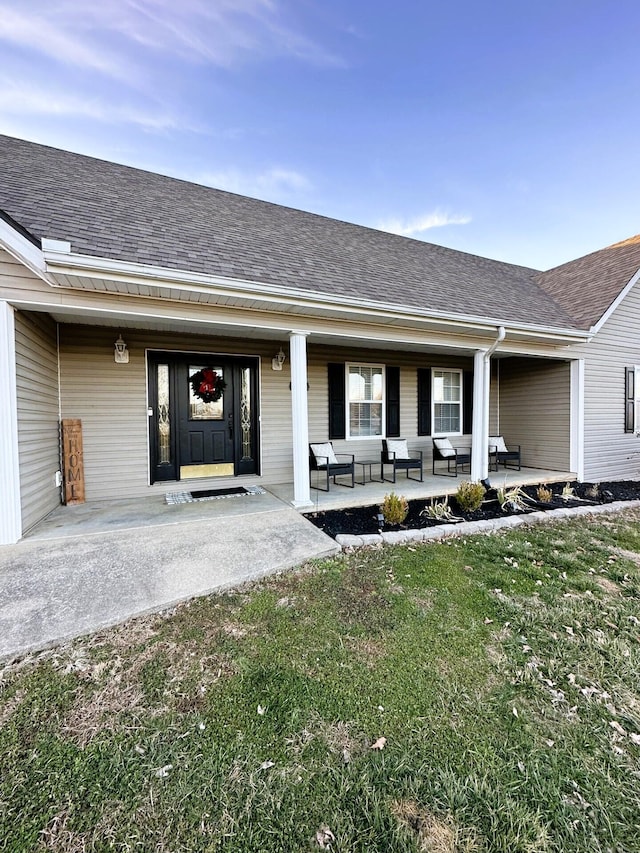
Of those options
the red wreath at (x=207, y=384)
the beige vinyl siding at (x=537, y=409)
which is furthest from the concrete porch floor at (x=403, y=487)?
the red wreath at (x=207, y=384)

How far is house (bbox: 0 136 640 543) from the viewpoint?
397 centimetres

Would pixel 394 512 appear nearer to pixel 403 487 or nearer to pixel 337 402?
pixel 403 487

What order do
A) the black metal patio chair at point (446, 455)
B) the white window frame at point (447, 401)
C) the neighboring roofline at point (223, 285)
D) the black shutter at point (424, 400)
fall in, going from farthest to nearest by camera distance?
the white window frame at point (447, 401)
the black shutter at point (424, 400)
the black metal patio chair at point (446, 455)
the neighboring roofline at point (223, 285)

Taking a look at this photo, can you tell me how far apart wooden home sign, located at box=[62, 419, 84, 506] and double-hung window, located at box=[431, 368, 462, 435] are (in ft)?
21.7

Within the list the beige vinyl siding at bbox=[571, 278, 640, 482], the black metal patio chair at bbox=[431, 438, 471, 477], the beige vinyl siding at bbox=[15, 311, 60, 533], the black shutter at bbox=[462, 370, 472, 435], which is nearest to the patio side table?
the black metal patio chair at bbox=[431, 438, 471, 477]

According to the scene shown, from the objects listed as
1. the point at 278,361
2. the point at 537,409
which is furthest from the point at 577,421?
the point at 278,361

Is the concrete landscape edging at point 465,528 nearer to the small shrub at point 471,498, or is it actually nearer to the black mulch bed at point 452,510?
the black mulch bed at point 452,510

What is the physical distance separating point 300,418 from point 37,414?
3.18 metres

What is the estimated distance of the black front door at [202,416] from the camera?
5848 mm

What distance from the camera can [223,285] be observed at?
423 cm

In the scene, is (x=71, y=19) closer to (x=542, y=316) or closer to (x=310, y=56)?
(x=310, y=56)

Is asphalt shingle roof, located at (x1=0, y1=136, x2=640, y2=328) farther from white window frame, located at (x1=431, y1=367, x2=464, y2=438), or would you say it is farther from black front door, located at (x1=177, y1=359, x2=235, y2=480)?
black front door, located at (x1=177, y1=359, x2=235, y2=480)

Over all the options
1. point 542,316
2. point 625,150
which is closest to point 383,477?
point 542,316

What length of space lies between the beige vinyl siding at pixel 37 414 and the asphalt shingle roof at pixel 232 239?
3.95 feet
